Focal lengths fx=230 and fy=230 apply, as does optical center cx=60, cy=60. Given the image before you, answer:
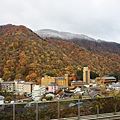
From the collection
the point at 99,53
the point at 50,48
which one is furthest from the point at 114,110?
the point at 99,53

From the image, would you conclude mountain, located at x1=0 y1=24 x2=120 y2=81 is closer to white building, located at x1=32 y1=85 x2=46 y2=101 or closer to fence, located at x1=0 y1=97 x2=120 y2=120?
white building, located at x1=32 y1=85 x2=46 y2=101

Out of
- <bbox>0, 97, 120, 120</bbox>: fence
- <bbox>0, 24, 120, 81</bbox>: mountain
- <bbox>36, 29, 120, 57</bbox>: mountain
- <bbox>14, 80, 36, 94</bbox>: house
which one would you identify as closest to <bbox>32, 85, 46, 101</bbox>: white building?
<bbox>0, 97, 120, 120</bbox>: fence

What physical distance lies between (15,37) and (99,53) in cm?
1953

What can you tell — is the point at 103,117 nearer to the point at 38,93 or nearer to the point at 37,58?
the point at 38,93

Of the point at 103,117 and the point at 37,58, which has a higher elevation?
the point at 37,58

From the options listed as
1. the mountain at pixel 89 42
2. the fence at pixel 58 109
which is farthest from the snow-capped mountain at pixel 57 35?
the fence at pixel 58 109

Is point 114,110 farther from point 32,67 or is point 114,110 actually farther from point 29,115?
point 32,67

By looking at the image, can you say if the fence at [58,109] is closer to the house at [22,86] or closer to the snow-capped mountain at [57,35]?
the house at [22,86]

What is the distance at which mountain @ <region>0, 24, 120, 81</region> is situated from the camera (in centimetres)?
2783

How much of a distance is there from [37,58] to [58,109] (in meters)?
28.5

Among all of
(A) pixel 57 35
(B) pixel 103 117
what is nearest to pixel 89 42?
(A) pixel 57 35

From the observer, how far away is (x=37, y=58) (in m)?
32.9

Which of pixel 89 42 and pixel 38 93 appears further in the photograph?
pixel 89 42

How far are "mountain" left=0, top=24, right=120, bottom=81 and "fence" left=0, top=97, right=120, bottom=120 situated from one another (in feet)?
65.6
